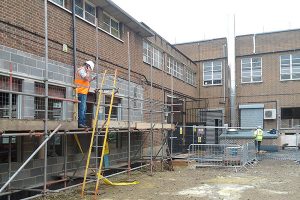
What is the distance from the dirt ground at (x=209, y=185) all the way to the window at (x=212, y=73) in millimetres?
14458

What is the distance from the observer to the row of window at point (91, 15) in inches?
497

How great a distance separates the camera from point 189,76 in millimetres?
27828

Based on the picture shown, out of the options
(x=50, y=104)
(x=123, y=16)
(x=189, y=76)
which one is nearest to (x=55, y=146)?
(x=50, y=104)

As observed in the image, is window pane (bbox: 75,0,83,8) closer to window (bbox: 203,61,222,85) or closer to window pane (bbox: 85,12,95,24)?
window pane (bbox: 85,12,95,24)

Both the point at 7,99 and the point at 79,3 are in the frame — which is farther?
the point at 79,3

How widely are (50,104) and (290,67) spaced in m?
21.5

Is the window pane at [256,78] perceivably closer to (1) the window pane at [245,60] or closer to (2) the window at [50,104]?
(1) the window pane at [245,60]

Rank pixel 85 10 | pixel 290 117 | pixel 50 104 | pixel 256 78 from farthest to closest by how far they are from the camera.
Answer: pixel 290 117 → pixel 256 78 → pixel 85 10 → pixel 50 104

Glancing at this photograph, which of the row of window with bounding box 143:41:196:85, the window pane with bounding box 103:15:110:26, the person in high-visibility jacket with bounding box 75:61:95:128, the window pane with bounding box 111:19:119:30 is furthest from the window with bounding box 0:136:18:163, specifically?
the row of window with bounding box 143:41:196:85

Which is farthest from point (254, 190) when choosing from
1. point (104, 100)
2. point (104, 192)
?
point (104, 100)

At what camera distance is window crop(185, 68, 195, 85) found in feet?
88.3

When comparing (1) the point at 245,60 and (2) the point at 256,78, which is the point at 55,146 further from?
(1) the point at 245,60

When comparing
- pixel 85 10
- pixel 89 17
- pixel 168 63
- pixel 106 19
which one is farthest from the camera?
pixel 168 63

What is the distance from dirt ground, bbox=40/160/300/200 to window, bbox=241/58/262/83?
14017mm
